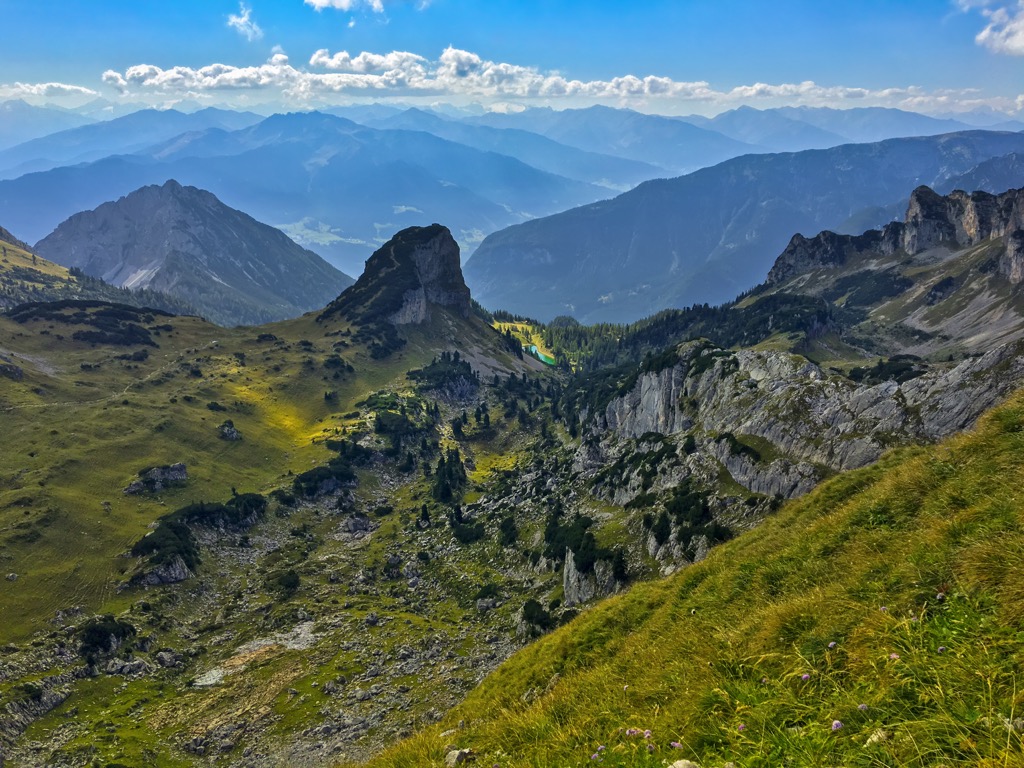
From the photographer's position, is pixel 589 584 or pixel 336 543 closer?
pixel 589 584

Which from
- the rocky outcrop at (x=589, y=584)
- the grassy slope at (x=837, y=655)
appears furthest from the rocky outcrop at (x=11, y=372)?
the grassy slope at (x=837, y=655)

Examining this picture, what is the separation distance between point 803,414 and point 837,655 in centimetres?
6273

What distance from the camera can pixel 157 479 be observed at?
119938 millimetres

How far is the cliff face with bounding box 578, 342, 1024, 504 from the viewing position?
Result: 55.2 meters

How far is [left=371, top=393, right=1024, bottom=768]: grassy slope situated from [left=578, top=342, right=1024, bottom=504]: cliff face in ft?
140

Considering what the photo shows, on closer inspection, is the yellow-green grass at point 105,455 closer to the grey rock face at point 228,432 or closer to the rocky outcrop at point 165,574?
the grey rock face at point 228,432

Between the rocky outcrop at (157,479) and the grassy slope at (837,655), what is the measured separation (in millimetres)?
119202

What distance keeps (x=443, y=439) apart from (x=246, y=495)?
71678 millimetres

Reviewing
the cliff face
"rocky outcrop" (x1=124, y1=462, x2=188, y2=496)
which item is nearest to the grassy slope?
the cliff face

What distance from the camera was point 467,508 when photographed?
123875 millimetres

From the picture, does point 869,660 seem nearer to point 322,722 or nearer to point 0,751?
point 322,722

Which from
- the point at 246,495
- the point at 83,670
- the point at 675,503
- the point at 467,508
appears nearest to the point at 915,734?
the point at 675,503

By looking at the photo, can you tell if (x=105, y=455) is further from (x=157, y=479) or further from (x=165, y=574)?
(x=165, y=574)

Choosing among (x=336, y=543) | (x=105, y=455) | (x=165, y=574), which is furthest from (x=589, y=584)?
(x=105, y=455)
